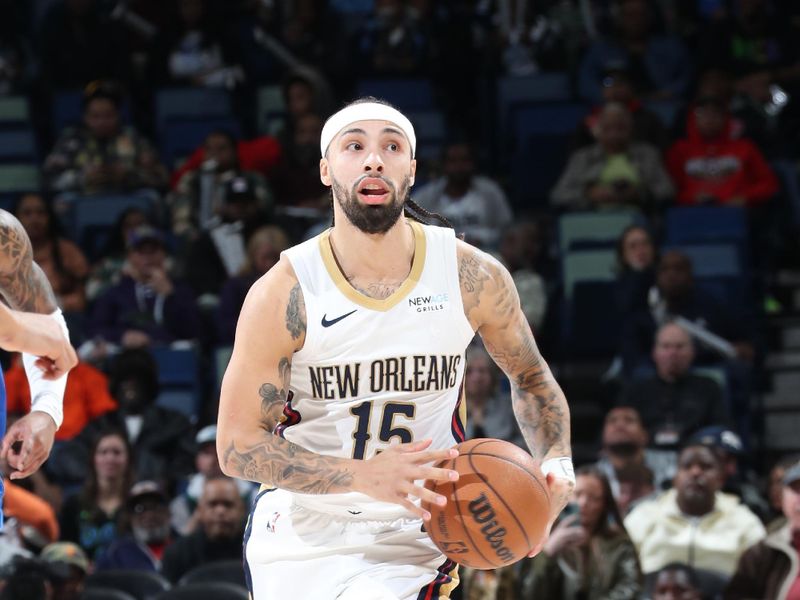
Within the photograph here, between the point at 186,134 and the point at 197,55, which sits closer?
the point at 186,134

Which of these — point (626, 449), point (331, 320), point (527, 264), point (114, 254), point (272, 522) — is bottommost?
point (626, 449)

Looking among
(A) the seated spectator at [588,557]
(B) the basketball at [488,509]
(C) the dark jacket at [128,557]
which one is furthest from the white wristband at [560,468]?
(C) the dark jacket at [128,557]

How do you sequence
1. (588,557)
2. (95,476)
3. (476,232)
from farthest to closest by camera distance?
1. (476,232)
2. (95,476)
3. (588,557)

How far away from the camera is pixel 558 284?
10938 mm

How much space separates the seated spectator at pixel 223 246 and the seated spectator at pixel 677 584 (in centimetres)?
447

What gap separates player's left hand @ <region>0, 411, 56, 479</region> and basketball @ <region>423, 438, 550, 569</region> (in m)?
1.25

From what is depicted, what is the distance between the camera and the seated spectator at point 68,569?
25.3ft

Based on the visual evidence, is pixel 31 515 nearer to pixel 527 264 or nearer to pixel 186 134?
pixel 527 264

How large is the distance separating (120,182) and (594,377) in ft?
13.4

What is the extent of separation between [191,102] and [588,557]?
252 inches

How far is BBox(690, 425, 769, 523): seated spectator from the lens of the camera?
8570 mm

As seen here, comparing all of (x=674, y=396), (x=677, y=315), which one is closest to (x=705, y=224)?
(x=677, y=315)

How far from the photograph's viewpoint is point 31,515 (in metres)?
8.46

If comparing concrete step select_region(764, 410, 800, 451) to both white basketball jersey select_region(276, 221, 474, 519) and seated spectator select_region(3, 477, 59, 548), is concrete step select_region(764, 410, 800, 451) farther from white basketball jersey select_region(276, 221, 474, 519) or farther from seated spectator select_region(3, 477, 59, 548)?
white basketball jersey select_region(276, 221, 474, 519)
